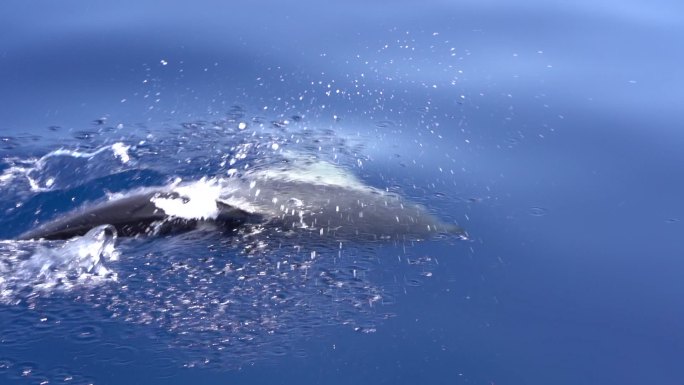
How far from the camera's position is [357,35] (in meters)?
9.70

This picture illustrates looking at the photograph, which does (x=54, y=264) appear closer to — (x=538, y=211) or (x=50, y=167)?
(x=50, y=167)

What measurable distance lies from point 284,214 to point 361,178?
3.16 feet

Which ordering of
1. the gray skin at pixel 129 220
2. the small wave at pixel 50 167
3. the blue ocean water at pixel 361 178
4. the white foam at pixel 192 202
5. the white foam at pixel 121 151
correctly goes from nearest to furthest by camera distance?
1. the blue ocean water at pixel 361 178
2. the gray skin at pixel 129 220
3. the white foam at pixel 192 202
4. the small wave at pixel 50 167
5. the white foam at pixel 121 151

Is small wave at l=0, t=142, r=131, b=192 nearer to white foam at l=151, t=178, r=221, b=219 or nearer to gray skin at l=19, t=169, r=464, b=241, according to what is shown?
gray skin at l=19, t=169, r=464, b=241

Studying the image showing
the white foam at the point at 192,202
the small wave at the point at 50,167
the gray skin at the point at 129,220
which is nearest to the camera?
the gray skin at the point at 129,220

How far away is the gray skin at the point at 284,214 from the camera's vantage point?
21.0 feet

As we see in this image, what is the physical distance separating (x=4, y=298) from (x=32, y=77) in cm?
389

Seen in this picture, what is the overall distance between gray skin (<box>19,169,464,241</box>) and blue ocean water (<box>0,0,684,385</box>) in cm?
13

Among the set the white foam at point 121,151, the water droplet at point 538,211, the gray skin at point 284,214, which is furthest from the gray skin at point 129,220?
the water droplet at point 538,211

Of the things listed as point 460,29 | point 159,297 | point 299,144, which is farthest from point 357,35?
point 159,297

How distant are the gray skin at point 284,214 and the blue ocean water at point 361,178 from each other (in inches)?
5.0

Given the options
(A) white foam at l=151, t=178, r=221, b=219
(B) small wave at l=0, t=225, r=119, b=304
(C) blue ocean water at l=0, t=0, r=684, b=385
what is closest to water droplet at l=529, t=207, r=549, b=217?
(C) blue ocean water at l=0, t=0, r=684, b=385

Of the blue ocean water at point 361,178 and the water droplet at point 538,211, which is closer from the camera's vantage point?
the blue ocean water at point 361,178

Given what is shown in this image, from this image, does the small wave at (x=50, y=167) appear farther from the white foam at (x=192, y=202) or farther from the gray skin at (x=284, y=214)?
the white foam at (x=192, y=202)
